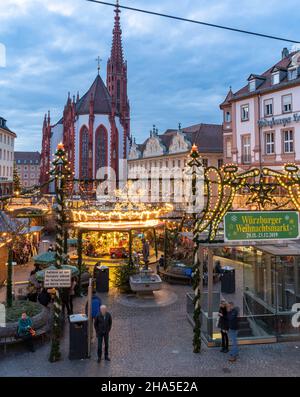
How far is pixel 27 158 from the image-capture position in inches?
4646

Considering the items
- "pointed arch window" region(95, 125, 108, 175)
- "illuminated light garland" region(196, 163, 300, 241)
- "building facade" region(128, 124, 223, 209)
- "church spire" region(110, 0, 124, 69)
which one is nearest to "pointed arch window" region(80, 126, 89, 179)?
"pointed arch window" region(95, 125, 108, 175)

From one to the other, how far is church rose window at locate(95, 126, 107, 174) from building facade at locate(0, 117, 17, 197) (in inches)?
522

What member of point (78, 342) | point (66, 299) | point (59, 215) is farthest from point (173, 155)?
point (78, 342)

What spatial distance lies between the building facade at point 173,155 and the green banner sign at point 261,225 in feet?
98.3

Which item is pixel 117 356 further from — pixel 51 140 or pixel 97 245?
pixel 51 140

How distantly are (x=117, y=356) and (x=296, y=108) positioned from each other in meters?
25.6

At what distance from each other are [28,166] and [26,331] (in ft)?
377

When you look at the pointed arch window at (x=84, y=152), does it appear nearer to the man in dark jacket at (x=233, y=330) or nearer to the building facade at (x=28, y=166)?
the man in dark jacket at (x=233, y=330)

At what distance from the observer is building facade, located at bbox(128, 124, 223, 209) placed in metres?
47.7

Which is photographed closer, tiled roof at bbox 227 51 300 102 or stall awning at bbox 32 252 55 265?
stall awning at bbox 32 252 55 265

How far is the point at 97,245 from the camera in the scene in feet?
76.0

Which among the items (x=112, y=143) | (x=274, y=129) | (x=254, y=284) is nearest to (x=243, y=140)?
(x=274, y=129)

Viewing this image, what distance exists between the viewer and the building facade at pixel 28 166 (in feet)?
383

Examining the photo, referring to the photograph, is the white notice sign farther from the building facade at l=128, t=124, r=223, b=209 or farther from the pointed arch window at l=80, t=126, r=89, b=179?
the pointed arch window at l=80, t=126, r=89, b=179
